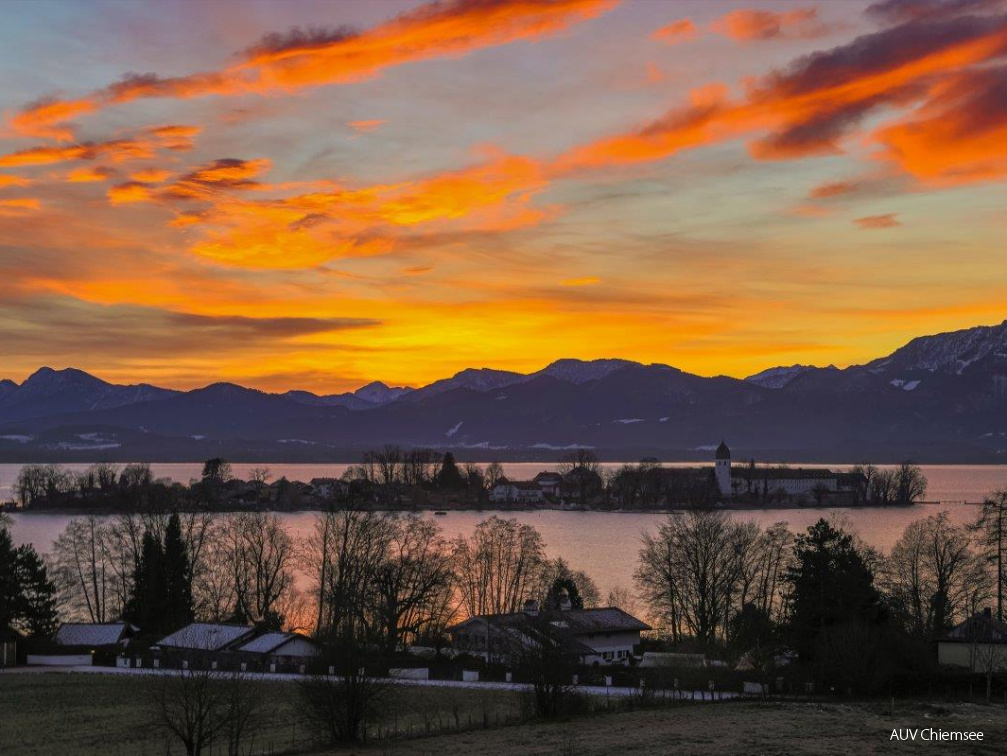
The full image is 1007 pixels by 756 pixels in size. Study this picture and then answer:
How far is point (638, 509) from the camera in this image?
172 meters

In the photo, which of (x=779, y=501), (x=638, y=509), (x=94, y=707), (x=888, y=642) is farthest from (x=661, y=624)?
(x=779, y=501)

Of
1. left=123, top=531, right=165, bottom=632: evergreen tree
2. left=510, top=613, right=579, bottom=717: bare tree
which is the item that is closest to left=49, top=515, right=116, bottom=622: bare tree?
left=123, top=531, right=165, bottom=632: evergreen tree

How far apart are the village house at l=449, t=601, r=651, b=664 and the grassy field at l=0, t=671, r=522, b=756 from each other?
19.4 feet

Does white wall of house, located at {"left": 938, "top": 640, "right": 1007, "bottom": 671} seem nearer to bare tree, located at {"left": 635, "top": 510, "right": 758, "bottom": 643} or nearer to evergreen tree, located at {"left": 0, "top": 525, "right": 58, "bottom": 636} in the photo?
bare tree, located at {"left": 635, "top": 510, "right": 758, "bottom": 643}

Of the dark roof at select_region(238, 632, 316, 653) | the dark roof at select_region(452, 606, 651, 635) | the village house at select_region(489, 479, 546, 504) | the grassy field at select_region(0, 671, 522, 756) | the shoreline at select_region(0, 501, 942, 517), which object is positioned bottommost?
the grassy field at select_region(0, 671, 522, 756)

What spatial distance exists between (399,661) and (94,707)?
472 inches

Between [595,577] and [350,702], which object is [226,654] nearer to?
[350,702]

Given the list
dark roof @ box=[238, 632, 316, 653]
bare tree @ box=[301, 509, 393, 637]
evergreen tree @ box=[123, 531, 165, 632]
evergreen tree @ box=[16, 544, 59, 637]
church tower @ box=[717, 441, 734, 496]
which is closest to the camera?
bare tree @ box=[301, 509, 393, 637]

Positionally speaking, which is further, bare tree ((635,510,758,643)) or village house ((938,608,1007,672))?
bare tree ((635,510,758,643))

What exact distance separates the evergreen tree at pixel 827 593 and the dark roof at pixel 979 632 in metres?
2.72

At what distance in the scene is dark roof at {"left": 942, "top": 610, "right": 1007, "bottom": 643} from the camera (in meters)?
38.9

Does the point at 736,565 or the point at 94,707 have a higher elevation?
the point at 736,565

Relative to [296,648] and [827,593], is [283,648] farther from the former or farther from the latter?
[827,593]

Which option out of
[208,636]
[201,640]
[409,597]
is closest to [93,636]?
[201,640]
